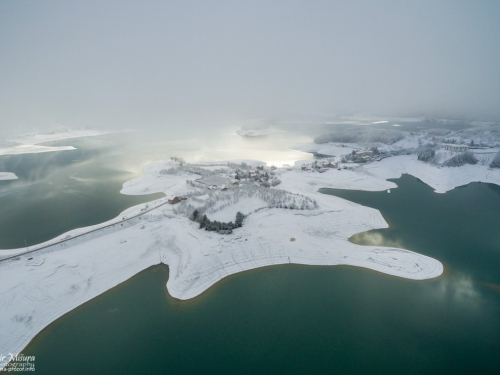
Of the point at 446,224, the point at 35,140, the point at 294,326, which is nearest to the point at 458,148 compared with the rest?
the point at 446,224

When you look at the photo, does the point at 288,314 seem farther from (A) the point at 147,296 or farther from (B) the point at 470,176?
(B) the point at 470,176

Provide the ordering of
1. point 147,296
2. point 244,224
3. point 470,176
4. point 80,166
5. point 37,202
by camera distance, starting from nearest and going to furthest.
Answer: point 147,296, point 244,224, point 37,202, point 470,176, point 80,166

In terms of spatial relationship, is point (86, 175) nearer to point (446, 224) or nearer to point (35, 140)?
point (446, 224)

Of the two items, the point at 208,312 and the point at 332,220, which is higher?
the point at 332,220

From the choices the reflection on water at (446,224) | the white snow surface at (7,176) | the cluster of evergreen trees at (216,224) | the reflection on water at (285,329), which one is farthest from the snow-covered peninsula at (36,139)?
the reflection on water at (446,224)

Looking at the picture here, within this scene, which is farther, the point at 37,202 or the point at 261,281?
the point at 37,202

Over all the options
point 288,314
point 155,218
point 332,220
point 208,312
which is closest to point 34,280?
point 155,218
